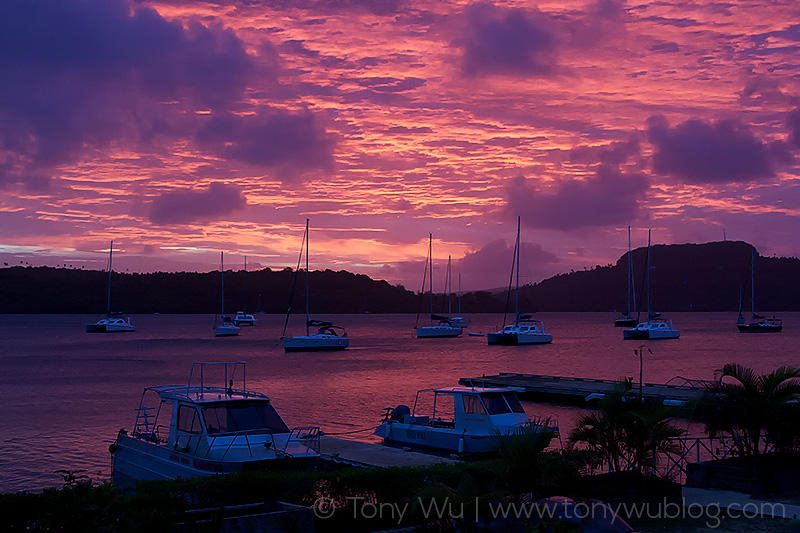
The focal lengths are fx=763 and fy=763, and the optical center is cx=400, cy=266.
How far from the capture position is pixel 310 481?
45.2 ft

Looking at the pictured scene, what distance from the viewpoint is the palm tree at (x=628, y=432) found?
15.7 m

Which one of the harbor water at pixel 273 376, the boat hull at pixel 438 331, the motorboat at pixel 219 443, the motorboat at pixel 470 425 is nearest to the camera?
the motorboat at pixel 219 443

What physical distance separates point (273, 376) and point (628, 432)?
53.6 meters

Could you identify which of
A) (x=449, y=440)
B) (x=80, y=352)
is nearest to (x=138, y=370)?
(x=80, y=352)

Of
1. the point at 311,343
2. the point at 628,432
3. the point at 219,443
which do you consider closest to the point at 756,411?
the point at 628,432

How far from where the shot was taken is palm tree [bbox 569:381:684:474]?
1572 cm

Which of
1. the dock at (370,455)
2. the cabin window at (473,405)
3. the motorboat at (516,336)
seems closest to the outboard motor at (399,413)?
the cabin window at (473,405)

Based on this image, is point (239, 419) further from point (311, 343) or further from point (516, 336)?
point (516, 336)

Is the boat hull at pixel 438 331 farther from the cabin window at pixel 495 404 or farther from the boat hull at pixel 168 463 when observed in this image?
the boat hull at pixel 168 463

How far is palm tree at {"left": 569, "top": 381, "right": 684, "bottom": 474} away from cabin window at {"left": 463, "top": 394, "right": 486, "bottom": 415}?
381 inches

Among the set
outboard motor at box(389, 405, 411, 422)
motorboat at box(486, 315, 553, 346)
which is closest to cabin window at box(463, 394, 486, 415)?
outboard motor at box(389, 405, 411, 422)

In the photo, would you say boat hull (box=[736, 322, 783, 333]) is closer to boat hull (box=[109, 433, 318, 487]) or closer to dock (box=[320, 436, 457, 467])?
dock (box=[320, 436, 457, 467])

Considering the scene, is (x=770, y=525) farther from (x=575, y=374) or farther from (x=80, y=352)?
(x=80, y=352)

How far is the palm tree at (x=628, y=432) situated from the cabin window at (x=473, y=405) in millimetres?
9669
